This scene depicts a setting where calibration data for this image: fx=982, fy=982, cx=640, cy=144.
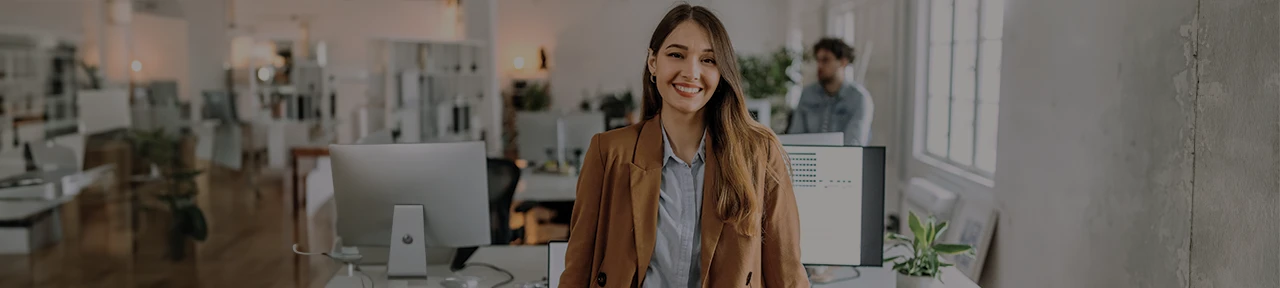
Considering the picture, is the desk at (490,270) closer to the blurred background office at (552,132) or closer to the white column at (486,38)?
Answer: the blurred background office at (552,132)

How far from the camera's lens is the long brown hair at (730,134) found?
5.46 feet

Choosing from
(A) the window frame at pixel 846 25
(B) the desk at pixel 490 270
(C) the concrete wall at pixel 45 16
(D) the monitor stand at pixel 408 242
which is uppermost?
(A) the window frame at pixel 846 25

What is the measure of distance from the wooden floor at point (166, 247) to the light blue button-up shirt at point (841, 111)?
3130mm

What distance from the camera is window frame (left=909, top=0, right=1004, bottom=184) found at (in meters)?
4.72

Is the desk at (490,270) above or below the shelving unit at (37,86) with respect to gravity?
below

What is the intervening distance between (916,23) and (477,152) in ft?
12.3

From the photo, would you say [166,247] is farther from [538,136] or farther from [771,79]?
[771,79]

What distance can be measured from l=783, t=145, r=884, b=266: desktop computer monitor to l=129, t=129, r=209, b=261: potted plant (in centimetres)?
365

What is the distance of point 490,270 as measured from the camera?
315 cm

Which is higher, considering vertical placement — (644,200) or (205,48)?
(205,48)

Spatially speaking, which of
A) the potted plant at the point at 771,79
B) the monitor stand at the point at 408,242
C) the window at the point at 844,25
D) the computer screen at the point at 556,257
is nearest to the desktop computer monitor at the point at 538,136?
the window at the point at 844,25

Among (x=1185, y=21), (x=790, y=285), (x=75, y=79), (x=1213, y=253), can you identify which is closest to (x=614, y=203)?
(x=790, y=285)

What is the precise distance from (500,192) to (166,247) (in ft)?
6.38

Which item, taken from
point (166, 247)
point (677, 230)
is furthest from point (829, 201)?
point (166, 247)
